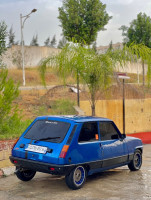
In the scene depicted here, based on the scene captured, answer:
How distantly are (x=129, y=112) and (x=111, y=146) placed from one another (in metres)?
9.78

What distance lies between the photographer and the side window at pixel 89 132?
7547 mm

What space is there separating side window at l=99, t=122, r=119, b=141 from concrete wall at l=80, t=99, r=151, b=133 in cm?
695

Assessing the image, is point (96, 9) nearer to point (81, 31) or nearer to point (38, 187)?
point (81, 31)

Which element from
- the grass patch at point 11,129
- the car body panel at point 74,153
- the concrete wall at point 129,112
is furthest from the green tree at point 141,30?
the car body panel at point 74,153

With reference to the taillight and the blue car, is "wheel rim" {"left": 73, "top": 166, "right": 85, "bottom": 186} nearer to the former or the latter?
the blue car

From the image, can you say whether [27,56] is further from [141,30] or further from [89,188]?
[89,188]

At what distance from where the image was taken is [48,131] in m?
7.54

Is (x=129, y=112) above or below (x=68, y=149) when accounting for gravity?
below

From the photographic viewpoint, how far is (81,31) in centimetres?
2881

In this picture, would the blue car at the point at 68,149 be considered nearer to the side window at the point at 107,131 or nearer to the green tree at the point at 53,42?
the side window at the point at 107,131

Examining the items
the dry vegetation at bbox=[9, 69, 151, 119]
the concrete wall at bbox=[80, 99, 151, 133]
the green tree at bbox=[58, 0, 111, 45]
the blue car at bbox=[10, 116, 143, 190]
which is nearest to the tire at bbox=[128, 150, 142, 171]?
the blue car at bbox=[10, 116, 143, 190]

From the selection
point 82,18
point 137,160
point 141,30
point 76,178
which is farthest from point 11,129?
point 141,30

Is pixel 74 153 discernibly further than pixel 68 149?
Yes

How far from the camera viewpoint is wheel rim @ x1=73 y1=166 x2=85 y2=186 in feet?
23.9
